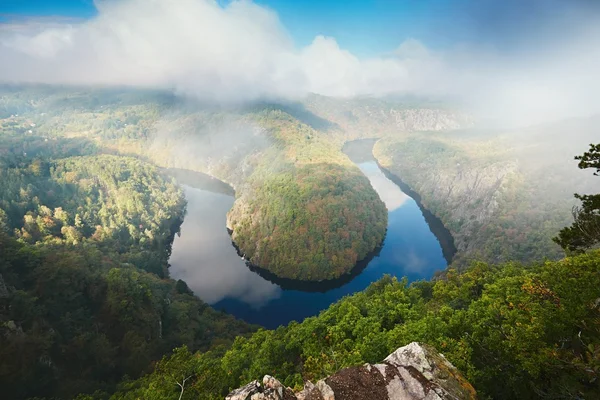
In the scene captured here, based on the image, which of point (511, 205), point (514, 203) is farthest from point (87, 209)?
point (514, 203)

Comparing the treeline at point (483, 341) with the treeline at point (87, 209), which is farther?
the treeline at point (87, 209)

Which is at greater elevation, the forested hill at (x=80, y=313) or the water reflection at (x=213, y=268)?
the forested hill at (x=80, y=313)

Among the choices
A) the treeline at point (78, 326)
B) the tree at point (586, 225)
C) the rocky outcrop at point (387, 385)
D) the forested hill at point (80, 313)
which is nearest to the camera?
the rocky outcrop at point (387, 385)

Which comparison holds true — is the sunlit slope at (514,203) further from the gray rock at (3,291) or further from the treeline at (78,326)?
the gray rock at (3,291)

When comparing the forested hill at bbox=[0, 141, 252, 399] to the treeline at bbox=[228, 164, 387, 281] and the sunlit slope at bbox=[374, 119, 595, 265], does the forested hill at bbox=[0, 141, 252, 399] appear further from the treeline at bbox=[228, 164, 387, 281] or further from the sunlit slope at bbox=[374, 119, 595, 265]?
the sunlit slope at bbox=[374, 119, 595, 265]

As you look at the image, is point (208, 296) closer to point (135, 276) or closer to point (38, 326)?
point (135, 276)

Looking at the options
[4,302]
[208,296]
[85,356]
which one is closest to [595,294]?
[85,356]

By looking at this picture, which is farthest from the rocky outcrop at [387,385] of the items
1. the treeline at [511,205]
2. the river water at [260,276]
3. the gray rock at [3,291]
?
the treeline at [511,205]

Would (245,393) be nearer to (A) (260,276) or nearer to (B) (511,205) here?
(A) (260,276)
